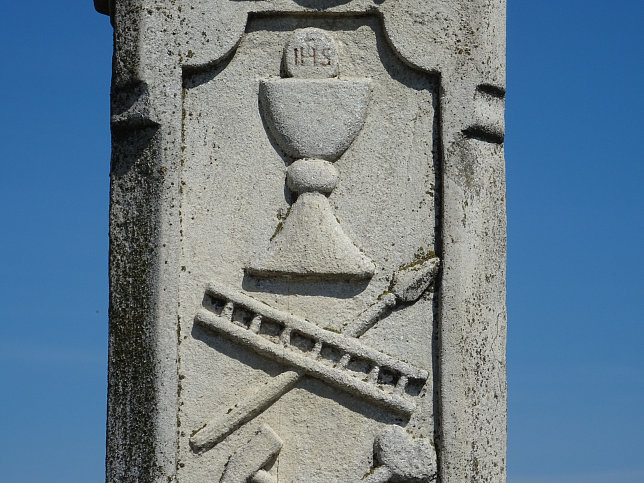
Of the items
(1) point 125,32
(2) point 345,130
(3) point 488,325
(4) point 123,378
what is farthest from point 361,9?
(4) point 123,378

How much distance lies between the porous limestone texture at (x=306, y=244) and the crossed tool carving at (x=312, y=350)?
10 millimetres

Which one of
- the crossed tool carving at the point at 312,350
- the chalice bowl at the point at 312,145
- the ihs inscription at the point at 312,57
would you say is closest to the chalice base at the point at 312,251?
the chalice bowl at the point at 312,145

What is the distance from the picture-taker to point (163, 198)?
7.18m

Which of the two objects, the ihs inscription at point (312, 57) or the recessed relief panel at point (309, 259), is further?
the ihs inscription at point (312, 57)

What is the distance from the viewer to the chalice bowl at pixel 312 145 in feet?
23.4

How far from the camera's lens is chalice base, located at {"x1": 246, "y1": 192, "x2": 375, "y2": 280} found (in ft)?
23.4

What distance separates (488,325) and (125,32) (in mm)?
2471

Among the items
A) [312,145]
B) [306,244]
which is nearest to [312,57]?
[312,145]

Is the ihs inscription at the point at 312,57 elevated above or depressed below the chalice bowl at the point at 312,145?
above

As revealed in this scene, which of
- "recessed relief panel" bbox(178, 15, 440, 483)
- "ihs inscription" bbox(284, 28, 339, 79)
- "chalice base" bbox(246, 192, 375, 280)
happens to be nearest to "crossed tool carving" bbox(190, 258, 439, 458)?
"recessed relief panel" bbox(178, 15, 440, 483)

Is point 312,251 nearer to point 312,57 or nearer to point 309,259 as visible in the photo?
point 309,259

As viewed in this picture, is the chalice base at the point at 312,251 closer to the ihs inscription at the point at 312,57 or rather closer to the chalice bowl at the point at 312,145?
the chalice bowl at the point at 312,145

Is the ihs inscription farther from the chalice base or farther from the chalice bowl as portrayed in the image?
the chalice base

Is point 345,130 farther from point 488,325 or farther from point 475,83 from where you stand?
point 488,325
